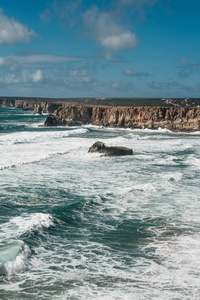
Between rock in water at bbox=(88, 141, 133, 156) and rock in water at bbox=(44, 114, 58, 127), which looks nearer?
rock in water at bbox=(88, 141, 133, 156)

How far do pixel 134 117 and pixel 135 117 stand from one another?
0.88 ft

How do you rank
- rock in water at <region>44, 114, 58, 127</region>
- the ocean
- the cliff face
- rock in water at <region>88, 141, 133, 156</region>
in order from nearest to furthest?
the ocean < rock in water at <region>88, 141, 133, 156</region> < the cliff face < rock in water at <region>44, 114, 58, 127</region>

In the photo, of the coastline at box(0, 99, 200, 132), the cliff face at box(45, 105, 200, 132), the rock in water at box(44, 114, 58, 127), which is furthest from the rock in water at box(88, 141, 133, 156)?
the rock in water at box(44, 114, 58, 127)

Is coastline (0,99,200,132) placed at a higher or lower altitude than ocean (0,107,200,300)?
higher

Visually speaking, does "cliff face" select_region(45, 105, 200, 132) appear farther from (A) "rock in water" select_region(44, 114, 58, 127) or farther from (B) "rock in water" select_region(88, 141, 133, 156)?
(B) "rock in water" select_region(88, 141, 133, 156)

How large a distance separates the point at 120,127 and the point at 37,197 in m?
54.9

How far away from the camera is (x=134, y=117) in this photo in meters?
70.5

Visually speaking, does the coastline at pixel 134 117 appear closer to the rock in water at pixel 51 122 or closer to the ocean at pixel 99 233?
the rock in water at pixel 51 122

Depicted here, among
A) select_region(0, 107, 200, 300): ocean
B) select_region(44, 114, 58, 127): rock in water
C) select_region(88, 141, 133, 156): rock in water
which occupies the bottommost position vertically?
select_region(0, 107, 200, 300): ocean

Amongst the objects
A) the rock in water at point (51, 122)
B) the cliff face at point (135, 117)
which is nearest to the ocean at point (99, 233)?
the cliff face at point (135, 117)

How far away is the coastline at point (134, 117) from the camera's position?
62.8 meters

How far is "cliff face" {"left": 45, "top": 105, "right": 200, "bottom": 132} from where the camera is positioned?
62781 millimetres

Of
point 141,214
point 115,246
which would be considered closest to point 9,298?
point 115,246

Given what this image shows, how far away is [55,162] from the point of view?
29.8 meters
